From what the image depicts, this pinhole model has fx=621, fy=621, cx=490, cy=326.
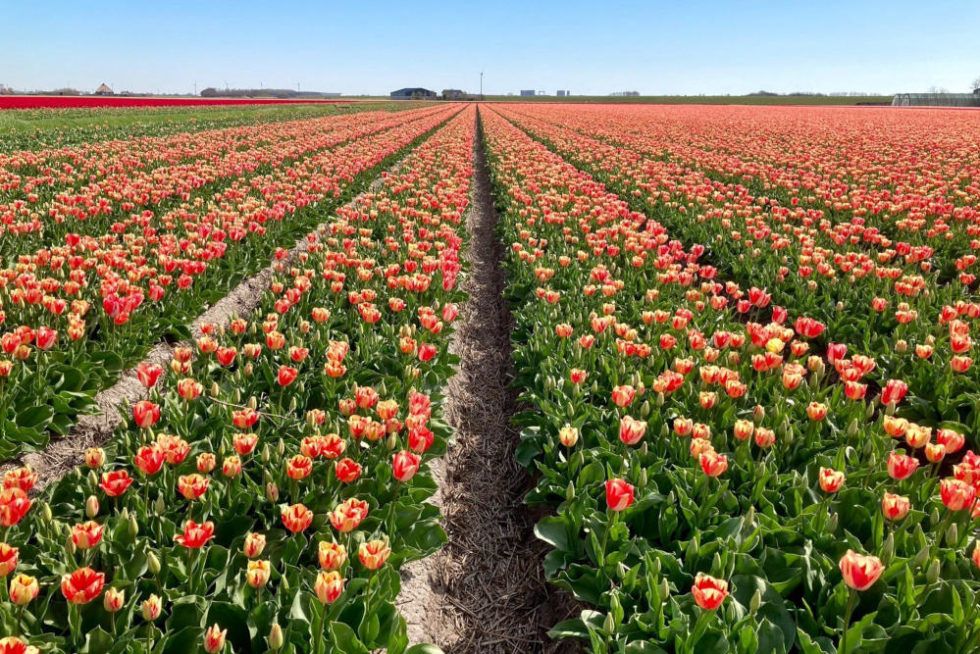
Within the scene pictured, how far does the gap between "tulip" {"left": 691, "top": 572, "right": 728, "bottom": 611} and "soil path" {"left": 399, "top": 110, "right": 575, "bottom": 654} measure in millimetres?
949

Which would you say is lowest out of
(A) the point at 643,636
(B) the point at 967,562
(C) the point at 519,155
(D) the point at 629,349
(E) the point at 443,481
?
(E) the point at 443,481

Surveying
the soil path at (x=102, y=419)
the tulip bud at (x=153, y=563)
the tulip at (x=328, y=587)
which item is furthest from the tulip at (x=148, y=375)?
the tulip at (x=328, y=587)

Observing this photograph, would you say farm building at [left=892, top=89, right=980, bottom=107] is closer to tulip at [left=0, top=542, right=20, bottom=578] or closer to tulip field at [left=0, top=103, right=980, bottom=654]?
tulip field at [left=0, top=103, right=980, bottom=654]

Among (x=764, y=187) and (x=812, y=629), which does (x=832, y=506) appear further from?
(x=764, y=187)

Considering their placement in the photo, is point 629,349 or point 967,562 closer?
point 967,562

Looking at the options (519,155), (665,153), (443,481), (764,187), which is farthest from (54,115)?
(443,481)

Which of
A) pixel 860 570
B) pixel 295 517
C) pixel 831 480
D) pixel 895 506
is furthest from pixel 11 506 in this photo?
pixel 895 506

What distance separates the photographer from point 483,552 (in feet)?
11.5

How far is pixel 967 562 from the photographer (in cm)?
259

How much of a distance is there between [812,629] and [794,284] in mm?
4796

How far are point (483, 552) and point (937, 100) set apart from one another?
349 ft

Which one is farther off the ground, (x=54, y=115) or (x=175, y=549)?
(x=54, y=115)

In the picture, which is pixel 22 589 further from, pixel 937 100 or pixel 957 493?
pixel 937 100

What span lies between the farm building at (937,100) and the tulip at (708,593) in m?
103
